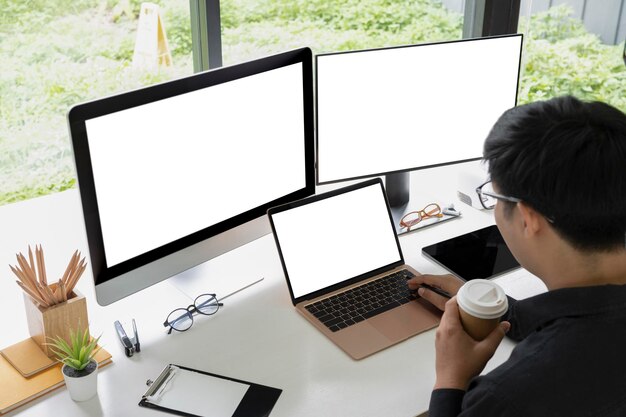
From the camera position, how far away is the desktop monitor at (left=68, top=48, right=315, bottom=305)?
1.26 m

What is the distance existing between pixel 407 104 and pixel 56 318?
0.94 m

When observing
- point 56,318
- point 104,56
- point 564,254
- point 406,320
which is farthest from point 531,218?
point 104,56

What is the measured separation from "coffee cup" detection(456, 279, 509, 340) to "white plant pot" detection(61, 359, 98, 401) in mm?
614

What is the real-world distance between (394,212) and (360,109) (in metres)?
0.31

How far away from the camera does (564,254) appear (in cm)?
104

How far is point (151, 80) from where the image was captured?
3273mm

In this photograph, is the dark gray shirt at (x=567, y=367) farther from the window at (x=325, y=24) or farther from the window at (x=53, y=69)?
the window at (x=325, y=24)

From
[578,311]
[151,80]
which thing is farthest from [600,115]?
[151,80]

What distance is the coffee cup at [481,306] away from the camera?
1116 mm

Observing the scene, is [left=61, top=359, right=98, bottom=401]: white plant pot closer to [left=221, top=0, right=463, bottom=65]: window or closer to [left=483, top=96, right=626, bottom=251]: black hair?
[left=483, top=96, right=626, bottom=251]: black hair

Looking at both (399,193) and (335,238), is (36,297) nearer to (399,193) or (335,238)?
(335,238)

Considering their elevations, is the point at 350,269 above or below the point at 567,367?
below

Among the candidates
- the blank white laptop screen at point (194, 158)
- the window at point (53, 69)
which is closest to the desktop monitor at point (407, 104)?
the blank white laptop screen at point (194, 158)

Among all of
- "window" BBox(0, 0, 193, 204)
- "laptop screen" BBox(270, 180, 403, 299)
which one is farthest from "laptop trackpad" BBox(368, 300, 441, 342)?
"window" BBox(0, 0, 193, 204)
